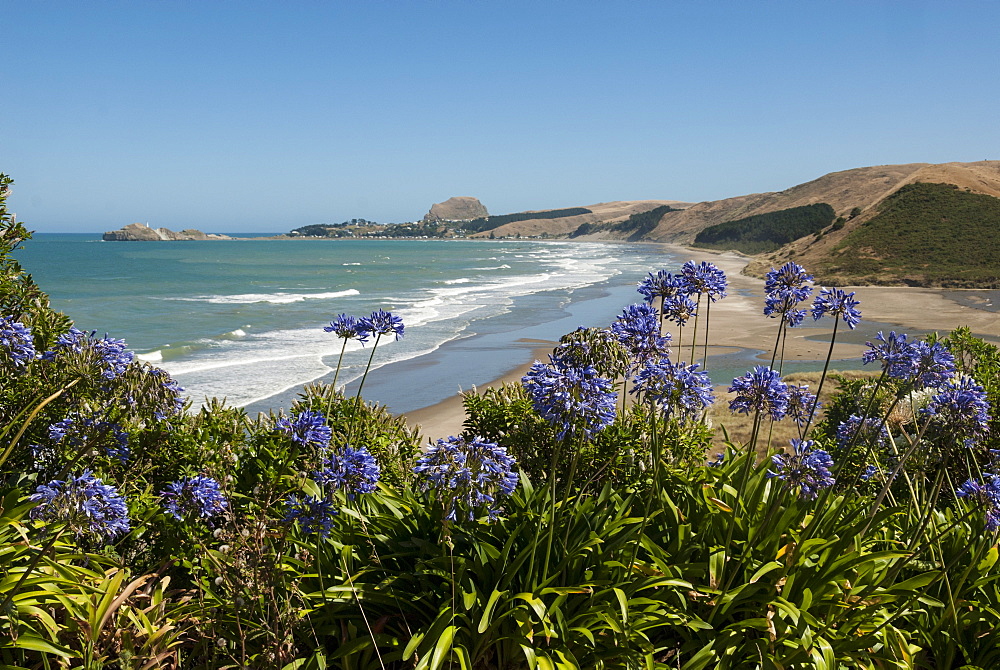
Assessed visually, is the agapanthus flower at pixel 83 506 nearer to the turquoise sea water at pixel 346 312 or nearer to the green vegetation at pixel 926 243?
the turquoise sea water at pixel 346 312

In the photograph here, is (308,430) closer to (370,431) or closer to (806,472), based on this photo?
(806,472)

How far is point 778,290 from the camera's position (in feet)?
13.0

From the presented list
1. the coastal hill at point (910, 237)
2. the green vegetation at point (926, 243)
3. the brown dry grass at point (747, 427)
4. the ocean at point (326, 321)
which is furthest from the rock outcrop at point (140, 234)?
the brown dry grass at point (747, 427)

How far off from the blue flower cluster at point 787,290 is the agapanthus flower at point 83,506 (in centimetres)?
346

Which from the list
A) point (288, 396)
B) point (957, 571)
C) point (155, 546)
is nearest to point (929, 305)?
point (288, 396)

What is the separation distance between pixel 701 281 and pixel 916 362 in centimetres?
117

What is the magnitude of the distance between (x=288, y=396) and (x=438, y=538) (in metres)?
12.7

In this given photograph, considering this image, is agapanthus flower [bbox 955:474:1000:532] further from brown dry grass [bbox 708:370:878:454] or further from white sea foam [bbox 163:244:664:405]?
white sea foam [bbox 163:244:664:405]

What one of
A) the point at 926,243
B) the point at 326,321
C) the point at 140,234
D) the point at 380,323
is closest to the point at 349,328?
the point at 380,323

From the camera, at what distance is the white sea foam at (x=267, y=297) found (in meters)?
37.8

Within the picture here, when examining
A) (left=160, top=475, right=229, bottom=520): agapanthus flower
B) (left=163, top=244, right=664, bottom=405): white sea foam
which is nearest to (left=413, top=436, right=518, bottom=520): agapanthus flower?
(left=160, top=475, right=229, bottom=520): agapanthus flower

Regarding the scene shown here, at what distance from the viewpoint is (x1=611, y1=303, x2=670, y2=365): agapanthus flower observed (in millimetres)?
3576

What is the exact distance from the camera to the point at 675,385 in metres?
3.32

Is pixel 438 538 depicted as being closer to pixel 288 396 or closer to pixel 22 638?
pixel 22 638
